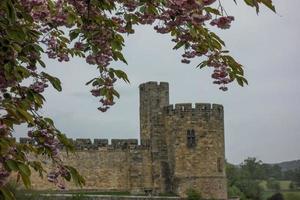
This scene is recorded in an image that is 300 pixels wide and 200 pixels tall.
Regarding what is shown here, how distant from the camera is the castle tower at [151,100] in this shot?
34.4m

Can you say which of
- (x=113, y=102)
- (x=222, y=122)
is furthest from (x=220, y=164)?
(x=113, y=102)

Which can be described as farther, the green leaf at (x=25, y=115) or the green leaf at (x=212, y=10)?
the green leaf at (x=212, y=10)

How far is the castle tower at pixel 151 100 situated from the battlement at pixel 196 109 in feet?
4.81

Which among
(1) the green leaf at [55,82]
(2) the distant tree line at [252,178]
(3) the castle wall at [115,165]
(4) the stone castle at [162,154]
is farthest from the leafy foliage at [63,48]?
(2) the distant tree line at [252,178]

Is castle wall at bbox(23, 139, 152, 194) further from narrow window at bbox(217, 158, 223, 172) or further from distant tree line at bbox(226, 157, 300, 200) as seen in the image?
distant tree line at bbox(226, 157, 300, 200)

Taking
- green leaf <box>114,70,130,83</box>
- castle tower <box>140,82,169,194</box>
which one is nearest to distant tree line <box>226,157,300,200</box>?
castle tower <box>140,82,169,194</box>

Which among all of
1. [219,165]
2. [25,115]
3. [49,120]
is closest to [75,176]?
[49,120]

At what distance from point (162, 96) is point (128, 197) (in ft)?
22.0

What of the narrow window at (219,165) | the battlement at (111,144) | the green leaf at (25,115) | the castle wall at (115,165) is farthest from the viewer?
the battlement at (111,144)

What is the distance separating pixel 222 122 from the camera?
108 ft

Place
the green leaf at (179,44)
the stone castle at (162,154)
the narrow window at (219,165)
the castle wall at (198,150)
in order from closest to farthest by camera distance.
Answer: the green leaf at (179,44) < the castle wall at (198,150) < the stone castle at (162,154) < the narrow window at (219,165)

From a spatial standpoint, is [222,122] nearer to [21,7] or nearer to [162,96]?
[162,96]

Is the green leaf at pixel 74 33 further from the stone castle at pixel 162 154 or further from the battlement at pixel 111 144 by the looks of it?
the battlement at pixel 111 144

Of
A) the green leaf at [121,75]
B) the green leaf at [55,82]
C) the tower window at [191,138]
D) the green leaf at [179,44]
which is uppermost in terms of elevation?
the tower window at [191,138]
